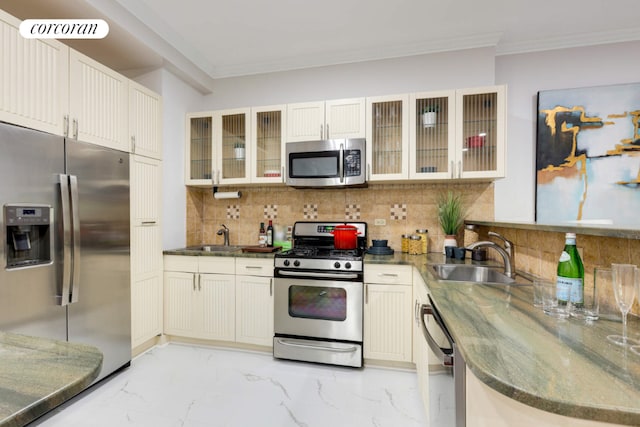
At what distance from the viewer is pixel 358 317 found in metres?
2.36

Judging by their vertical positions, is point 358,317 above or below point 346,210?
below

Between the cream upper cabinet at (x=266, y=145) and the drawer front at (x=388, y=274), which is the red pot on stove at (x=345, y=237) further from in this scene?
the cream upper cabinet at (x=266, y=145)

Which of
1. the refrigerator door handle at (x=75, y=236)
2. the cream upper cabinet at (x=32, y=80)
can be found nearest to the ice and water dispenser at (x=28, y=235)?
the refrigerator door handle at (x=75, y=236)

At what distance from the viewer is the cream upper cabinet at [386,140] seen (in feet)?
8.59

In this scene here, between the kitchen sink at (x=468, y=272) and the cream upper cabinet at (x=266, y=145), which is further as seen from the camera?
the cream upper cabinet at (x=266, y=145)

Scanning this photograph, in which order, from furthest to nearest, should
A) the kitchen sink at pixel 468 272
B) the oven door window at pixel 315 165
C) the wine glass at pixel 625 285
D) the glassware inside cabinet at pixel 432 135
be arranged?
the oven door window at pixel 315 165
the glassware inside cabinet at pixel 432 135
the kitchen sink at pixel 468 272
the wine glass at pixel 625 285

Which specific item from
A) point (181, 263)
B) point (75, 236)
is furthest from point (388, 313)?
point (75, 236)

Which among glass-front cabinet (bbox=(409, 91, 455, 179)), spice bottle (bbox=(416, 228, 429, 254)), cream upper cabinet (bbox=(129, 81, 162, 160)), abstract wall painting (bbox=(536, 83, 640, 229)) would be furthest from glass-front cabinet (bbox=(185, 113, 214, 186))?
abstract wall painting (bbox=(536, 83, 640, 229))

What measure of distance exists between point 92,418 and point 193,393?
1.79ft

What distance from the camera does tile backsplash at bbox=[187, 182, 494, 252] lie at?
2.84 m

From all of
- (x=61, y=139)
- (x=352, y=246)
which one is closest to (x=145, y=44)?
(x=61, y=139)

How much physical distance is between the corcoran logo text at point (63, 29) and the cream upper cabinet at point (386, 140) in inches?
76.3

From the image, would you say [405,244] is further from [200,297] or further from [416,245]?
[200,297]

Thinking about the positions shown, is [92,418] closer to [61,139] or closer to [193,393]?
[193,393]
